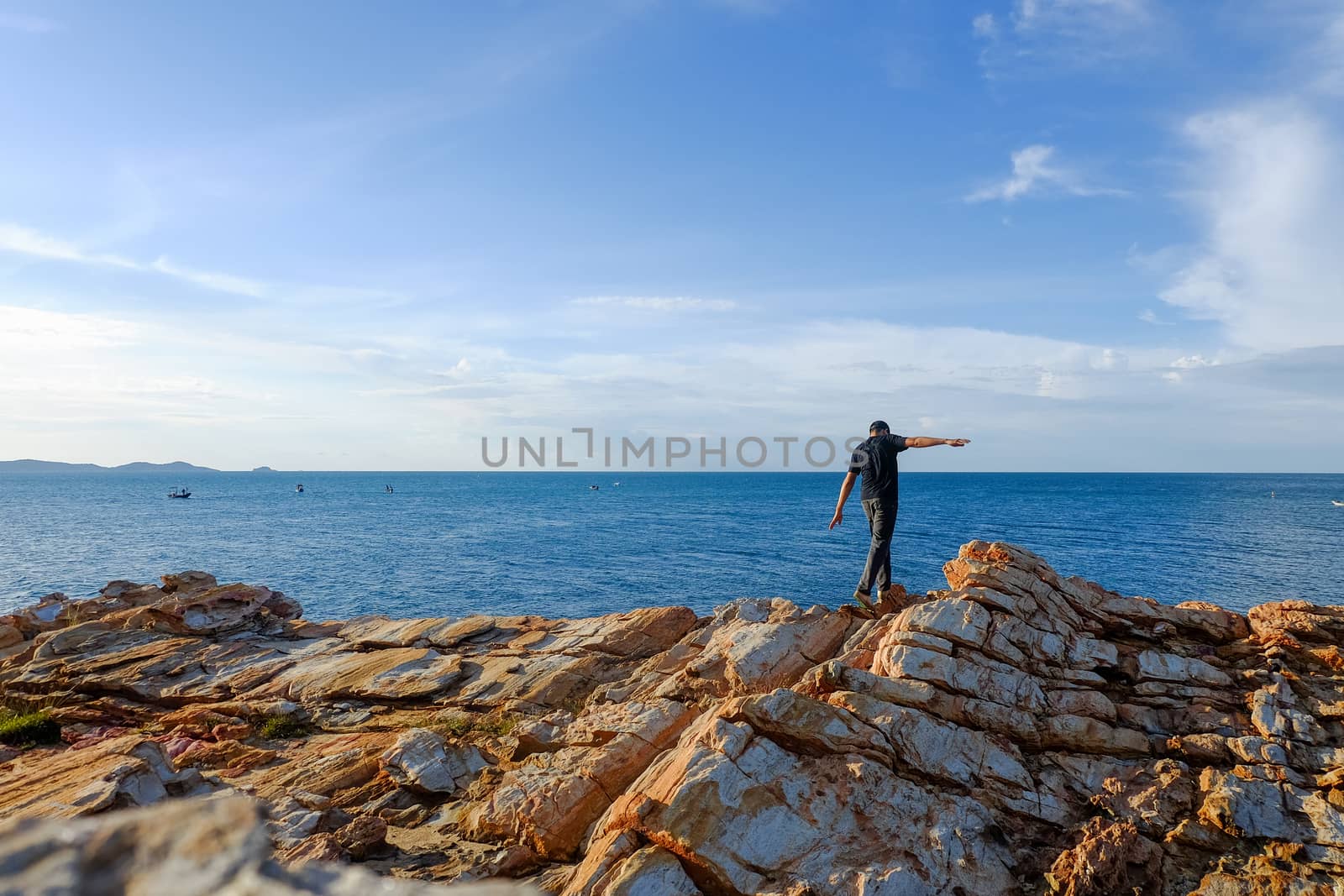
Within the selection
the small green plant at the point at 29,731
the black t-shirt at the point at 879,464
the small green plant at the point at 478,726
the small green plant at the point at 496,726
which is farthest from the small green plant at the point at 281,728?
the black t-shirt at the point at 879,464

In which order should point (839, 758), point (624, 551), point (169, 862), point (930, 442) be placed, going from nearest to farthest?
point (169, 862), point (839, 758), point (930, 442), point (624, 551)

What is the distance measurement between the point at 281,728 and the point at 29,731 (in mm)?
5662

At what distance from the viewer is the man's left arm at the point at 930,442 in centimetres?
1545

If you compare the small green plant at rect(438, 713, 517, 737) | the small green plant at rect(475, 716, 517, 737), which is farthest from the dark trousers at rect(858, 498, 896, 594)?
the small green plant at rect(438, 713, 517, 737)

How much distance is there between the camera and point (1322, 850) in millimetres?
9539

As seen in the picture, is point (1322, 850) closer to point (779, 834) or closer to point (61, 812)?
point (779, 834)

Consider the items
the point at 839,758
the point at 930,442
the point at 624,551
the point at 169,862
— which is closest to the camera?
the point at 169,862

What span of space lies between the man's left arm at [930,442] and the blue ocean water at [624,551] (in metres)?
28.5

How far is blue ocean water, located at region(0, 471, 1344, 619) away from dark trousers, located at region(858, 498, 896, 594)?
87.5 ft

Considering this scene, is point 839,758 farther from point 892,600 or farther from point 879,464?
point 879,464

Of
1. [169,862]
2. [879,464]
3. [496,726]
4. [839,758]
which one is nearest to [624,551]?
[496,726]

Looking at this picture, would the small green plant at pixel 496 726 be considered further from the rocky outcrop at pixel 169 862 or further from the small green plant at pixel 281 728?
the rocky outcrop at pixel 169 862

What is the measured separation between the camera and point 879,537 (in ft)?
55.6

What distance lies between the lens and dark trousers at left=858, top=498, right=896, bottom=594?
55.3ft
